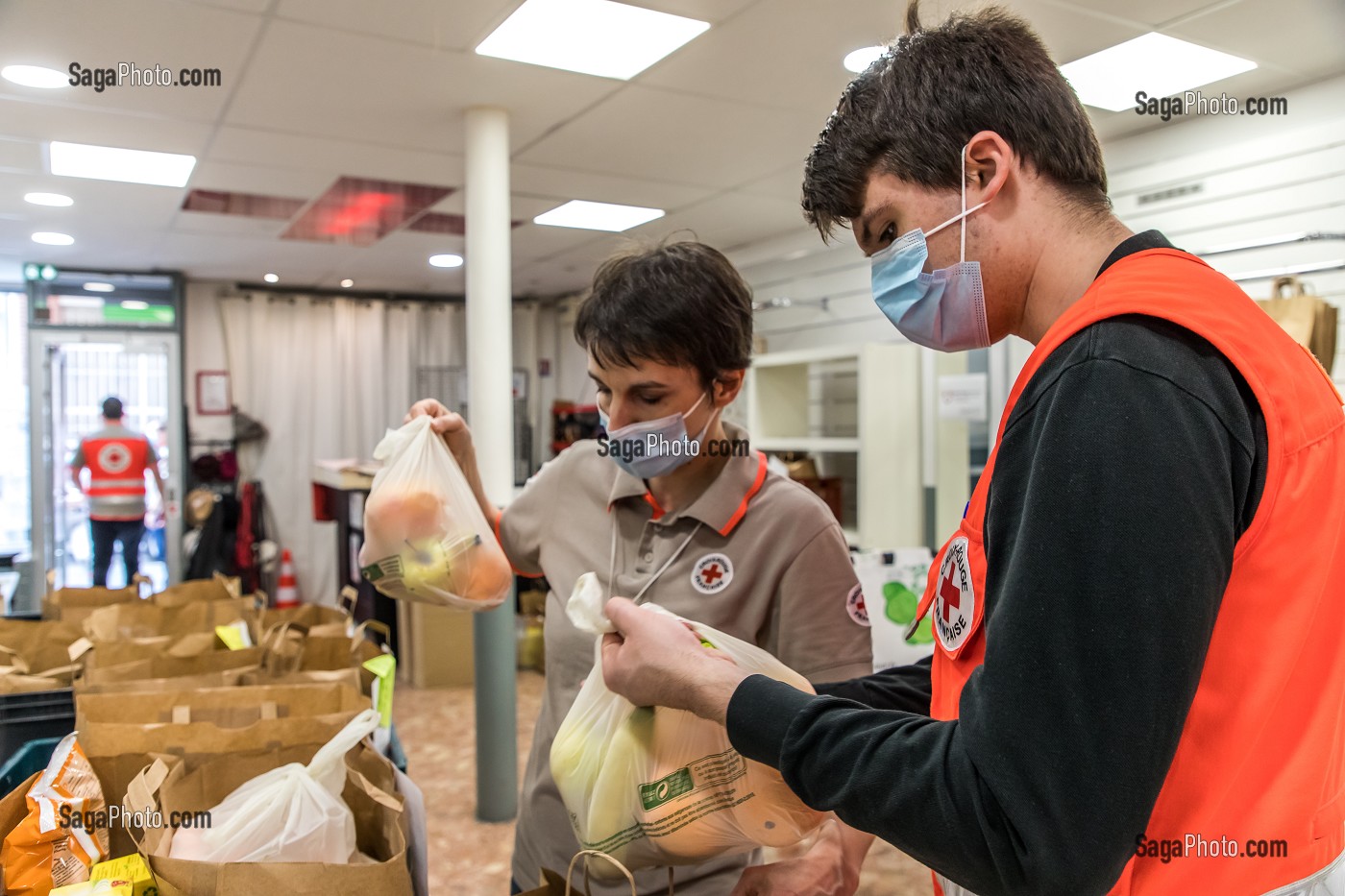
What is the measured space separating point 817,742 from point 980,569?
0.20 m

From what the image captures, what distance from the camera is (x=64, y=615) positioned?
7.98 feet

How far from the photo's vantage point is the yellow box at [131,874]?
1136 mm

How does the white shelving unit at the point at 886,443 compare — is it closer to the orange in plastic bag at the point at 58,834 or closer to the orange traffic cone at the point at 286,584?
the orange in plastic bag at the point at 58,834

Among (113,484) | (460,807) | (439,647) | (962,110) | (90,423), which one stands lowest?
(460,807)

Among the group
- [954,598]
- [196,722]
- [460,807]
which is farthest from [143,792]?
[460,807]

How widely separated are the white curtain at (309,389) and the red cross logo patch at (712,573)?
22.7ft

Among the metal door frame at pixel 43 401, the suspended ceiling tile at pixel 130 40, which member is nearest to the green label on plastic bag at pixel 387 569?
the suspended ceiling tile at pixel 130 40

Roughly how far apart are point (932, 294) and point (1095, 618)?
41 cm

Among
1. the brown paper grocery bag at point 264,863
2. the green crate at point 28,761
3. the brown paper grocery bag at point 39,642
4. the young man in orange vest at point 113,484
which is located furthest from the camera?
the young man in orange vest at point 113,484

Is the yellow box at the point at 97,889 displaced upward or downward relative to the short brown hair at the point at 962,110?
downward

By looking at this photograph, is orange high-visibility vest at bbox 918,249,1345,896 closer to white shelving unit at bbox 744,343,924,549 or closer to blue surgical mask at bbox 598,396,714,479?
blue surgical mask at bbox 598,396,714,479

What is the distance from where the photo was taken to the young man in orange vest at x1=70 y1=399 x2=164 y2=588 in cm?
627

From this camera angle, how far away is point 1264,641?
0.62 meters

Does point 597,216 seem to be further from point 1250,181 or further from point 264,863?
point 264,863
